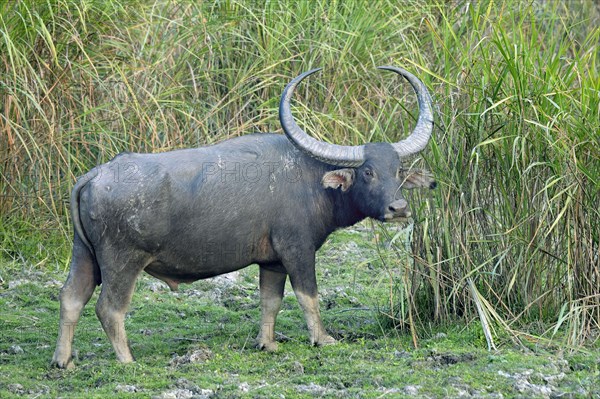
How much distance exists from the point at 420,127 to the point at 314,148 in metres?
0.70

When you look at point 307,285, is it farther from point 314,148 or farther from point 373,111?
point 373,111

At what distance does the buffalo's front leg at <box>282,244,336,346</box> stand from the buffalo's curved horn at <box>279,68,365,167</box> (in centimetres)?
62

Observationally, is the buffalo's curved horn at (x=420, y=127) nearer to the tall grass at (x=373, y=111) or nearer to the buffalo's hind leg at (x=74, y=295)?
the tall grass at (x=373, y=111)

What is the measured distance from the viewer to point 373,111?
10.3 meters

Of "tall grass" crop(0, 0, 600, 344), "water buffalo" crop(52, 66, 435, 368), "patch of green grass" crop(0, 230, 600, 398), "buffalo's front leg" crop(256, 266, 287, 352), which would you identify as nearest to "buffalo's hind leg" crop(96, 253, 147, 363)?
"water buffalo" crop(52, 66, 435, 368)

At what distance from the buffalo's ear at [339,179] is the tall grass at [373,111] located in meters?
0.38

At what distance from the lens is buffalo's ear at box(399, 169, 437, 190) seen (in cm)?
688

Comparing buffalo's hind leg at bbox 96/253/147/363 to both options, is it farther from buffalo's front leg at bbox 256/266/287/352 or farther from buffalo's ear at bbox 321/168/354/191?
buffalo's ear at bbox 321/168/354/191

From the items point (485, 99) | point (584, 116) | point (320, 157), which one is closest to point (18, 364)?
point (320, 157)

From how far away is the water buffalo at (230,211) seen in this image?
21.3 feet

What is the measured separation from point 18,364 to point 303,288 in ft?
6.05

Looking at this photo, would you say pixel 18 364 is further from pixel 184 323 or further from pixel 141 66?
pixel 141 66

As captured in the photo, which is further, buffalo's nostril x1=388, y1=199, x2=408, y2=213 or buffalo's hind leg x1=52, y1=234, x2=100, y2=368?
buffalo's nostril x1=388, y1=199, x2=408, y2=213

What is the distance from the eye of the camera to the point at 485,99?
6.63 metres
